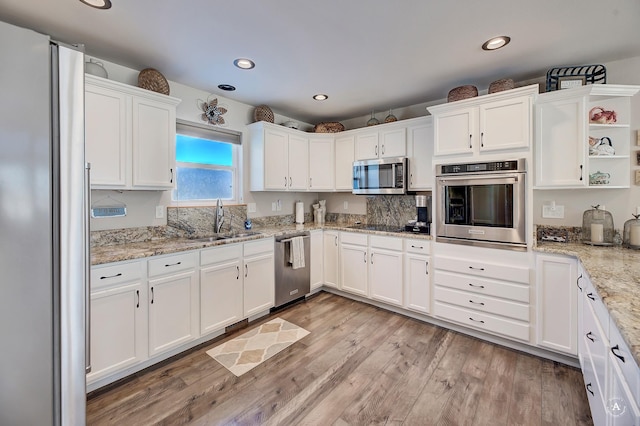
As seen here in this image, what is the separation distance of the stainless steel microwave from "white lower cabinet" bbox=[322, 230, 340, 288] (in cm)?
70

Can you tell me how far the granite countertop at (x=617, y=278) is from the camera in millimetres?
946

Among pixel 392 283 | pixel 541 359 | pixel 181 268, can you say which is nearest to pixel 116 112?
pixel 181 268

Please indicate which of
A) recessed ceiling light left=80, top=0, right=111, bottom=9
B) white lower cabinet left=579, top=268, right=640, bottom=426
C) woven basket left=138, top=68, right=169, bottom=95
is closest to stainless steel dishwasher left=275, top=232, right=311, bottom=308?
woven basket left=138, top=68, right=169, bottom=95

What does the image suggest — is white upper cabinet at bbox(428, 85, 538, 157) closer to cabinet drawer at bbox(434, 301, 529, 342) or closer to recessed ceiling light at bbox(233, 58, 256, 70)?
cabinet drawer at bbox(434, 301, 529, 342)

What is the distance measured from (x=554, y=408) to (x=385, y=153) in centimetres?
274

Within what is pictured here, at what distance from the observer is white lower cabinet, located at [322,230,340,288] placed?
12.2 feet

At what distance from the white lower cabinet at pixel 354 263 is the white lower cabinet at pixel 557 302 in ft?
5.51

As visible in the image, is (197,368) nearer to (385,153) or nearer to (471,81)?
(385,153)

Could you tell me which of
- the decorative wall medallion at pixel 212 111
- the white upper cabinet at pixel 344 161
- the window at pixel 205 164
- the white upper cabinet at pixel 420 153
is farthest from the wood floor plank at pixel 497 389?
the decorative wall medallion at pixel 212 111

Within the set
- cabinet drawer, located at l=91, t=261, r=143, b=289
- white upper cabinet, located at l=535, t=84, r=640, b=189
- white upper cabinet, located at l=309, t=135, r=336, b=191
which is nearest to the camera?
cabinet drawer, located at l=91, t=261, r=143, b=289

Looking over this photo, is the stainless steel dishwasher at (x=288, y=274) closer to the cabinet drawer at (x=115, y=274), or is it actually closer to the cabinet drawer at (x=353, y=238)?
the cabinet drawer at (x=353, y=238)

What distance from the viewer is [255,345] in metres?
2.55

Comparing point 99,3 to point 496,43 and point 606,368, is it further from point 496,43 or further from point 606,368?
point 606,368

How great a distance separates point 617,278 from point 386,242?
6.38 feet
